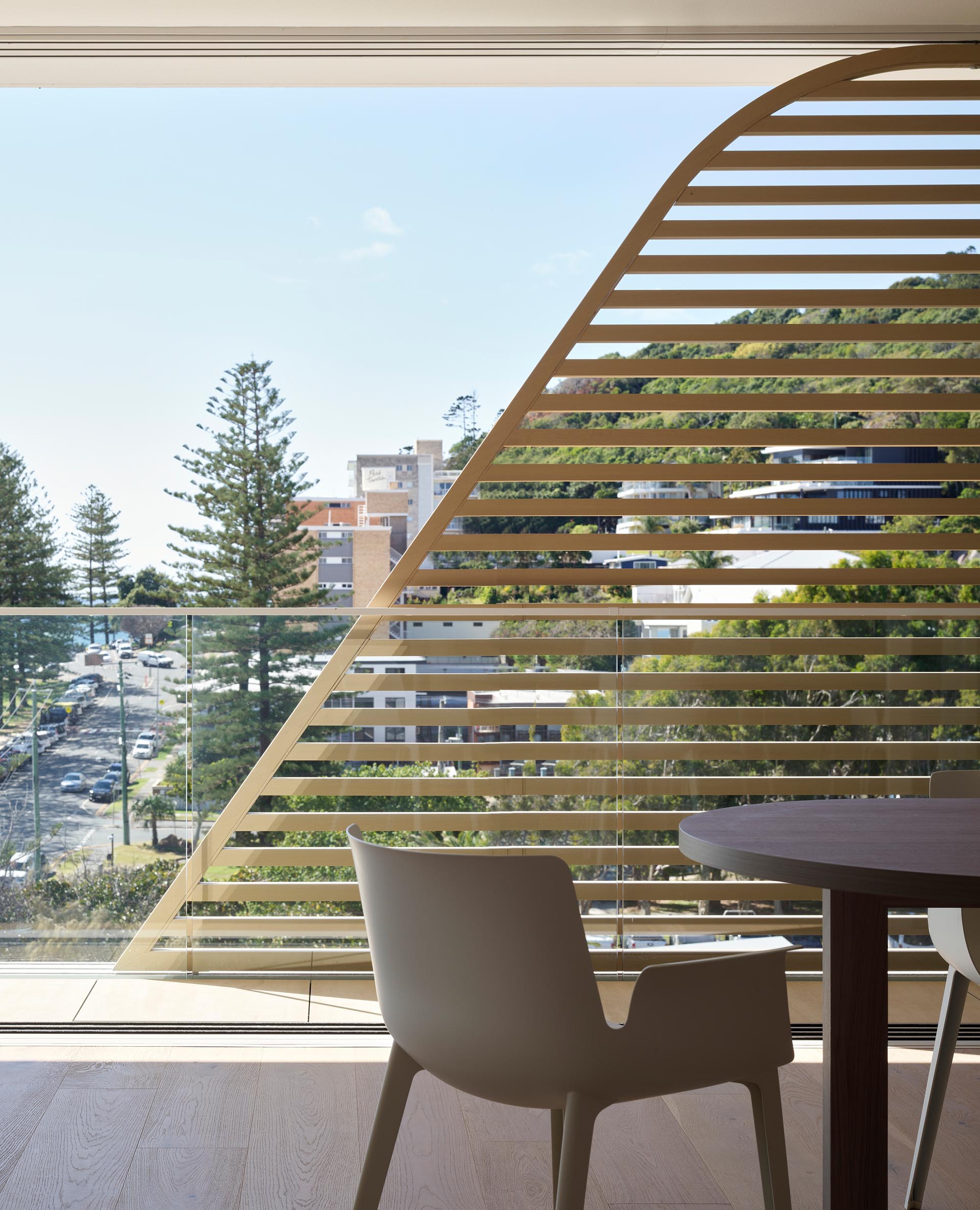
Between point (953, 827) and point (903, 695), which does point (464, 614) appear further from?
point (953, 827)

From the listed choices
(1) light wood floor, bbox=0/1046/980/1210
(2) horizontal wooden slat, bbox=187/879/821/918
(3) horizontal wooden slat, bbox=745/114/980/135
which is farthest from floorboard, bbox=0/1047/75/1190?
(3) horizontal wooden slat, bbox=745/114/980/135

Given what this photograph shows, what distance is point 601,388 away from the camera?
16.0 metres

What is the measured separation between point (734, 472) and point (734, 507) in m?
0.12

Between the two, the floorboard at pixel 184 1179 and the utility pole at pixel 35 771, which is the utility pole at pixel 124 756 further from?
the floorboard at pixel 184 1179

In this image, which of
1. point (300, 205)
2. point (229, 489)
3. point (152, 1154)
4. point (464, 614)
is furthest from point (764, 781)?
point (300, 205)

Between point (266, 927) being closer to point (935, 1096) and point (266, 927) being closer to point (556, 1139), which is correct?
point (556, 1139)

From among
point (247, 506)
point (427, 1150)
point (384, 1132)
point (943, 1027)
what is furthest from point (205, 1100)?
point (247, 506)

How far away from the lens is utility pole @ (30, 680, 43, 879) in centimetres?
291

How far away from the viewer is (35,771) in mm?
2916

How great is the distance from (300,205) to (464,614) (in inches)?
936

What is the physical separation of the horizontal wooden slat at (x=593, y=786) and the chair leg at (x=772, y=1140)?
1.70m

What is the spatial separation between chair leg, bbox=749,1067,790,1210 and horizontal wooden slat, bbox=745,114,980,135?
126 inches

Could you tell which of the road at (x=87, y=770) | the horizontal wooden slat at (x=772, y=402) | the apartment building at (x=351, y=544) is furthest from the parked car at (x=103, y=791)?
the apartment building at (x=351, y=544)

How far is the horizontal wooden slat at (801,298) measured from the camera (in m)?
3.53
